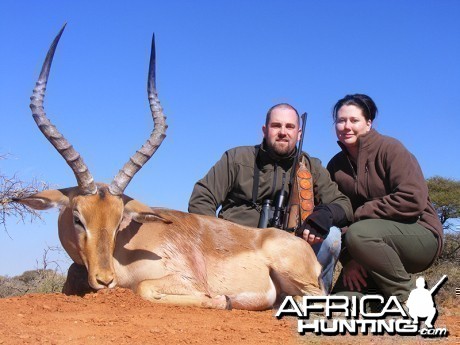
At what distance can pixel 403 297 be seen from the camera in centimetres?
698

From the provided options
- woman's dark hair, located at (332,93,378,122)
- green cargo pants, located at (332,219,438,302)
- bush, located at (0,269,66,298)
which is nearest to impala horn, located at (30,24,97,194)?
green cargo pants, located at (332,219,438,302)

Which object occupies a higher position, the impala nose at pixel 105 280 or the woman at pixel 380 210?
the woman at pixel 380 210

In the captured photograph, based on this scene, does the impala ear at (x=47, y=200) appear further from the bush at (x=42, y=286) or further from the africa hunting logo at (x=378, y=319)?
the bush at (x=42, y=286)

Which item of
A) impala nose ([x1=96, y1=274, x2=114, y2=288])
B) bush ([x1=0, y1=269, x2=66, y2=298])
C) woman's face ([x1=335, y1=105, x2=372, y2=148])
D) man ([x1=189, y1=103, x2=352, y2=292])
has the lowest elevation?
bush ([x1=0, y1=269, x2=66, y2=298])

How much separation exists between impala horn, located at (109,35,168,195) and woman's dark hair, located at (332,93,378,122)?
84.0 inches

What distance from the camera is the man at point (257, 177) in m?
7.96

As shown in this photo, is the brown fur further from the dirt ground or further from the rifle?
the rifle

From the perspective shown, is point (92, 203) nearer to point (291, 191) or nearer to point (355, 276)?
point (291, 191)

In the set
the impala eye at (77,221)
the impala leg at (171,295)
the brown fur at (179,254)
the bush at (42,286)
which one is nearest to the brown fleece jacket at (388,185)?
the brown fur at (179,254)

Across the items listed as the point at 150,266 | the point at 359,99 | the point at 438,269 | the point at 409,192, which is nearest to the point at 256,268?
the point at 150,266

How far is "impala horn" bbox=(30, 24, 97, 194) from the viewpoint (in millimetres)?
6406

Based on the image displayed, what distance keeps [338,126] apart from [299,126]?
774mm

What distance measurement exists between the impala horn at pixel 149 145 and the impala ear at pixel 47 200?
1.86 feet

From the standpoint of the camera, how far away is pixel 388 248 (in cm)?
701
